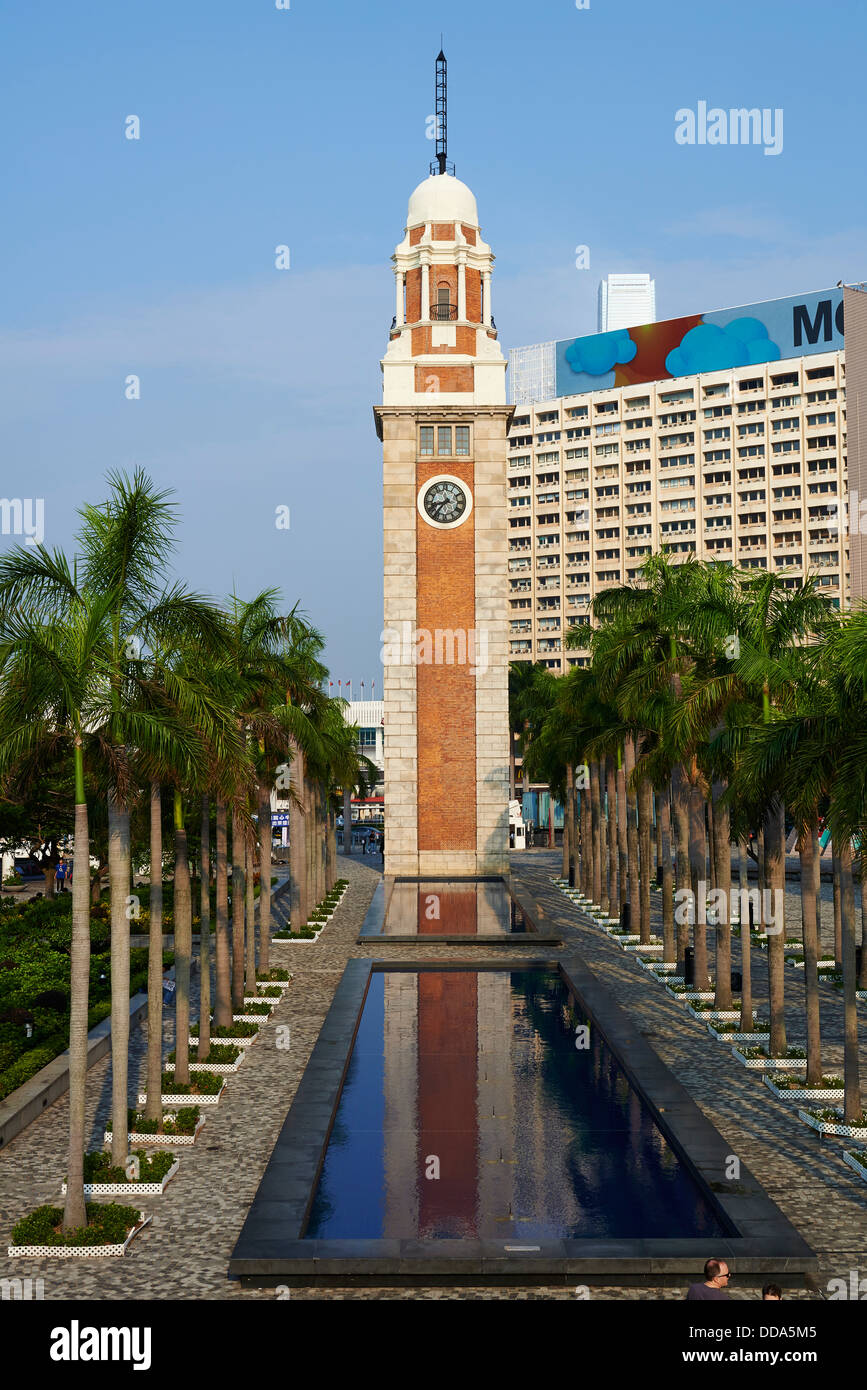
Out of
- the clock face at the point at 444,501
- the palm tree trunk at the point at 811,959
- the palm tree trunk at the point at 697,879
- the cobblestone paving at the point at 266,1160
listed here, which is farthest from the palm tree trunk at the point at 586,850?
the palm tree trunk at the point at 811,959

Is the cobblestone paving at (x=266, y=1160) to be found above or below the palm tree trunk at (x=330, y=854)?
below

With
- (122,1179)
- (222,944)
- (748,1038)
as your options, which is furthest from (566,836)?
(122,1179)

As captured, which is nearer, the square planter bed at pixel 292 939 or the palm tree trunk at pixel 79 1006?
the palm tree trunk at pixel 79 1006

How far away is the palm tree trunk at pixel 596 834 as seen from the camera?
44.3m

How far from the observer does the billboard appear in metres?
109

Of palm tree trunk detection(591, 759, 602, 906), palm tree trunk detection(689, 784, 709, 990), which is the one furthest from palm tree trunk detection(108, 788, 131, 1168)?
palm tree trunk detection(591, 759, 602, 906)

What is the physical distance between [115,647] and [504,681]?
3837cm

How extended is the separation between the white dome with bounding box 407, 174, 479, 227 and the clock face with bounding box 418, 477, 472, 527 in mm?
12419

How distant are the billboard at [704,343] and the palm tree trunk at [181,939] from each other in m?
101

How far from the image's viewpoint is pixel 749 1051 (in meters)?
21.1

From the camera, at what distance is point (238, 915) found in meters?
25.1

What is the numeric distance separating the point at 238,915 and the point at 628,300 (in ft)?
536

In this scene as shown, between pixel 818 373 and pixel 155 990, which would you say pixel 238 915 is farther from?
pixel 818 373

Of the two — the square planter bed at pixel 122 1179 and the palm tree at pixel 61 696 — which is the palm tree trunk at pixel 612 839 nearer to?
the square planter bed at pixel 122 1179
